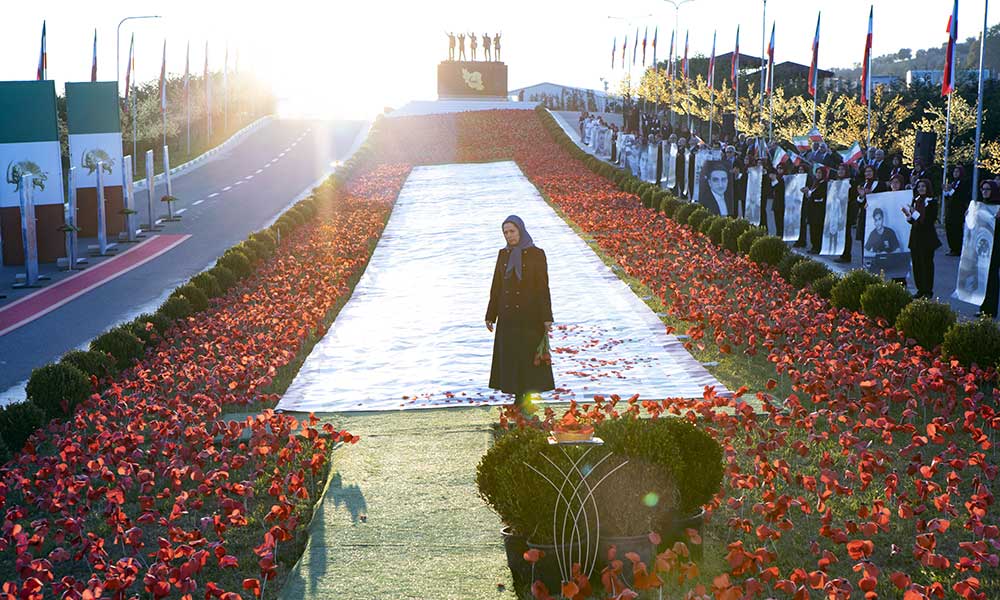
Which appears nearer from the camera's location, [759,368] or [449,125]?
[759,368]

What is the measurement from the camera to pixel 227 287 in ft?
67.3

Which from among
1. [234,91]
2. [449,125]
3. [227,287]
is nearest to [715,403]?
[227,287]

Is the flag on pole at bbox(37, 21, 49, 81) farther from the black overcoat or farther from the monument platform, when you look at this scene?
the monument platform

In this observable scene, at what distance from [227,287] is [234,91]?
247ft

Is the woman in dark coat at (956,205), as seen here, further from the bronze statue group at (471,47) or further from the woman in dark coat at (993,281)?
the bronze statue group at (471,47)

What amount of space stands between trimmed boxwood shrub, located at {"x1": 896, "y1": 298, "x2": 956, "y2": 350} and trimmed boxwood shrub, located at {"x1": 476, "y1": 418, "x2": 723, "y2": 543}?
6223mm

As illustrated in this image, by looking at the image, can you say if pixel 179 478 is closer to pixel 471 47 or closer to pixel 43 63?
pixel 43 63

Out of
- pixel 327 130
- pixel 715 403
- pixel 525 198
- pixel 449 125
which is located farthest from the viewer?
pixel 327 130

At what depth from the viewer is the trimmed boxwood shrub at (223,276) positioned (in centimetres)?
→ 2020

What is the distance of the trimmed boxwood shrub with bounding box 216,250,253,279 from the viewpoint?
21625 mm

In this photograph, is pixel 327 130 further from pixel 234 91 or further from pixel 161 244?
pixel 161 244

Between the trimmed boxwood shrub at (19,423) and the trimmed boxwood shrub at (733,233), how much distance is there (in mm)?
14975

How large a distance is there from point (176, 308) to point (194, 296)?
3.18ft

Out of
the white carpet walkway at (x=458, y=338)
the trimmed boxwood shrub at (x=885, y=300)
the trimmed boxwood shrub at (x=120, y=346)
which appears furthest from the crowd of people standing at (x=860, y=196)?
the trimmed boxwood shrub at (x=120, y=346)
